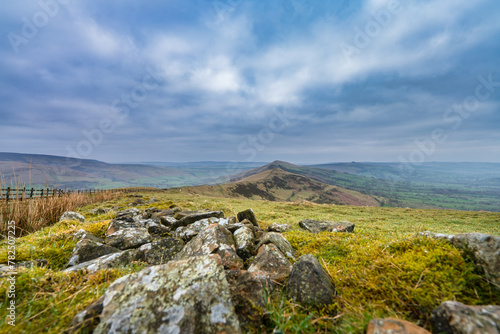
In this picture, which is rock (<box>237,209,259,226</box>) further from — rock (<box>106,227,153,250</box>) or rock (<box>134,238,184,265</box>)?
rock (<box>106,227,153,250</box>)

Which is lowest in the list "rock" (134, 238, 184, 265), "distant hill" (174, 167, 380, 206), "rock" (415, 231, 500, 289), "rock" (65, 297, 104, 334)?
"distant hill" (174, 167, 380, 206)

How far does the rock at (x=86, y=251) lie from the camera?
450cm

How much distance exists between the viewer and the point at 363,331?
221cm

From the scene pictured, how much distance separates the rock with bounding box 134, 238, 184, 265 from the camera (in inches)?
184

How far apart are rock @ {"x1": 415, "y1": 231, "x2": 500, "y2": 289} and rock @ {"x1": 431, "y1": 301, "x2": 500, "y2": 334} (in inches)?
33.9

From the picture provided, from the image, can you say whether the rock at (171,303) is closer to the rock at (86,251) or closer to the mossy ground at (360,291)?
the mossy ground at (360,291)

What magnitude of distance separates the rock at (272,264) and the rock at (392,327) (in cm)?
170

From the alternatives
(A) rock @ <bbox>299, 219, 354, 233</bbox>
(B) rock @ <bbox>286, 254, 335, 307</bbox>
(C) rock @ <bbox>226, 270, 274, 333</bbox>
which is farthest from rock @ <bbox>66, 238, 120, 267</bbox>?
(A) rock @ <bbox>299, 219, 354, 233</bbox>

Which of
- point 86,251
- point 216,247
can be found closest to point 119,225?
point 86,251

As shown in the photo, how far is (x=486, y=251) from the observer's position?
110 inches

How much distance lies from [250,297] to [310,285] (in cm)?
102

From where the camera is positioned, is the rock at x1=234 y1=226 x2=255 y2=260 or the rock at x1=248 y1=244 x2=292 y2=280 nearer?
the rock at x1=248 y1=244 x2=292 y2=280

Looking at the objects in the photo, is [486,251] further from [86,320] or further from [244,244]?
[86,320]

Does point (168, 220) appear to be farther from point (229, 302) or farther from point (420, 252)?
point (420, 252)
